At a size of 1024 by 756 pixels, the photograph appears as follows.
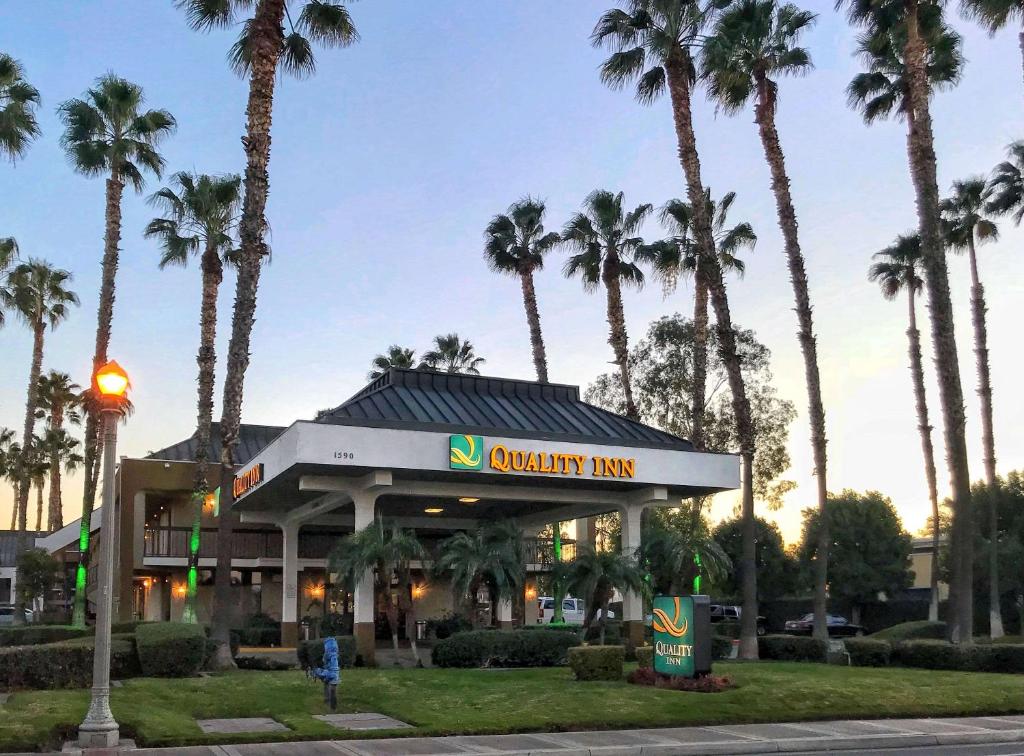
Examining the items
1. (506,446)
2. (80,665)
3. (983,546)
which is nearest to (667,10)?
(506,446)

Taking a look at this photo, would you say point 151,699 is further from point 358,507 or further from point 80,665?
point 358,507

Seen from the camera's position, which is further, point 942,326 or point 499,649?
point 942,326

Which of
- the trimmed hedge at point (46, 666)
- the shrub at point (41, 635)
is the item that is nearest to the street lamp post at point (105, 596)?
the trimmed hedge at point (46, 666)

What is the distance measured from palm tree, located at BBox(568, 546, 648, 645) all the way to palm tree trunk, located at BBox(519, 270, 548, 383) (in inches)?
758

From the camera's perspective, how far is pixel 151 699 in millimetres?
20078

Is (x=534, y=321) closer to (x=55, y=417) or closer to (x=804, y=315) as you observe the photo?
(x=804, y=315)

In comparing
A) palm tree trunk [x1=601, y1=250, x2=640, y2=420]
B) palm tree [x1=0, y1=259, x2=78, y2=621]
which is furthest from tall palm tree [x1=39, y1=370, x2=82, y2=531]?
palm tree trunk [x1=601, y1=250, x2=640, y2=420]

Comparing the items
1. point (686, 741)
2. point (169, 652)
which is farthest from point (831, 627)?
point (686, 741)

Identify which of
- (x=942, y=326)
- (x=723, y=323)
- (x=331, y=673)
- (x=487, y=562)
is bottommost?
(x=331, y=673)

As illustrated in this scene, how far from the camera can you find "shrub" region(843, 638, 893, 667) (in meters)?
31.4

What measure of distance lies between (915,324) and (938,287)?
86.6ft

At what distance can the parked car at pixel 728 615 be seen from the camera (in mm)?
56938

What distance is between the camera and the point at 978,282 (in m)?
46.6

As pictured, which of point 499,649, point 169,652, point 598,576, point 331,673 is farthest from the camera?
point 499,649
